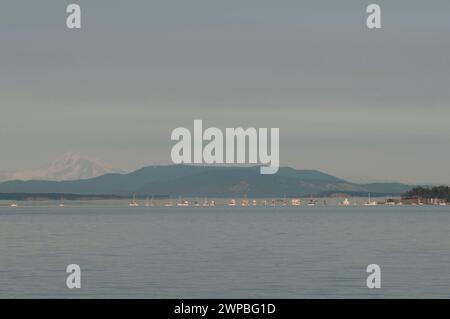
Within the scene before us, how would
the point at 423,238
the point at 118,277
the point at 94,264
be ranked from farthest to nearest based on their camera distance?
1. the point at 423,238
2. the point at 94,264
3. the point at 118,277

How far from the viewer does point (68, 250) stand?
107125mm

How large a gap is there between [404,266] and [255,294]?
24050mm

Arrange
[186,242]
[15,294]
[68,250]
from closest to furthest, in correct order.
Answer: [15,294]
[68,250]
[186,242]

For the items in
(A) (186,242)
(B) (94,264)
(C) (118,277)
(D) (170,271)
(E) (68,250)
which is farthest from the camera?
(A) (186,242)

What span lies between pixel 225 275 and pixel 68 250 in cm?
3709

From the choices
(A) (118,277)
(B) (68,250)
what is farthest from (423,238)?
(A) (118,277)

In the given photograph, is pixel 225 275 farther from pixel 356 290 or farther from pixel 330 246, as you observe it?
pixel 330 246

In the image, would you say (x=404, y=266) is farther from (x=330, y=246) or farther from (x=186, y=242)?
(x=186, y=242)

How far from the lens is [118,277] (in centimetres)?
7212
